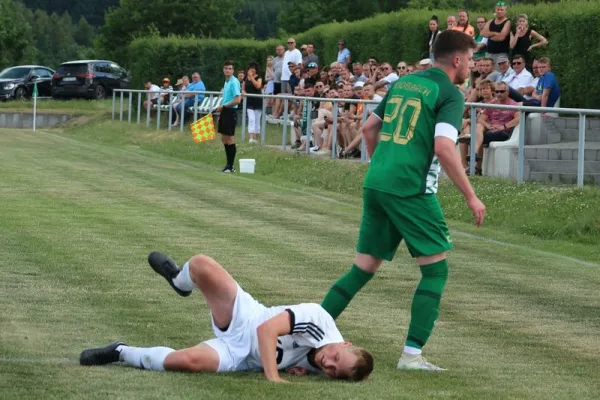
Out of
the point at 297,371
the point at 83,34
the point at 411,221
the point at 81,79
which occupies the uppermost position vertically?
the point at 83,34

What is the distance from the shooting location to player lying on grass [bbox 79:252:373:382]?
7461mm

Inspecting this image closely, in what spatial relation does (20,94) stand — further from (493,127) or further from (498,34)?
(493,127)

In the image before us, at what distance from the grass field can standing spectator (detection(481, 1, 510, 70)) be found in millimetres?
4839

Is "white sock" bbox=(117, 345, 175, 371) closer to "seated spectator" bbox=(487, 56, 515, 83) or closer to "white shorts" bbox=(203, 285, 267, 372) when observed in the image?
"white shorts" bbox=(203, 285, 267, 372)

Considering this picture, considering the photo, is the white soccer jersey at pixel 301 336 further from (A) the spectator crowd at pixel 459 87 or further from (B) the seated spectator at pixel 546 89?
(B) the seated spectator at pixel 546 89

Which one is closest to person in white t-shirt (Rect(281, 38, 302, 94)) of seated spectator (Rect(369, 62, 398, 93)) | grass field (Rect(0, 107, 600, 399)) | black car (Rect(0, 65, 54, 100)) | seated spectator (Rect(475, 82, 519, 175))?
seated spectator (Rect(369, 62, 398, 93))

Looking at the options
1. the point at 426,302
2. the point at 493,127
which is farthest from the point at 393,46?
the point at 426,302

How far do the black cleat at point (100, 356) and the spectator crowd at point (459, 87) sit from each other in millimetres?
9502

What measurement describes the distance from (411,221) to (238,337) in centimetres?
123

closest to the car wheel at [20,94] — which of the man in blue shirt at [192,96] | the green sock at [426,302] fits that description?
the man in blue shirt at [192,96]

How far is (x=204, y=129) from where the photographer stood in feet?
95.7

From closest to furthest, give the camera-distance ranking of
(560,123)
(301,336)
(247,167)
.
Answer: (301,336)
(560,123)
(247,167)

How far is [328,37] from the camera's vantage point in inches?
1459

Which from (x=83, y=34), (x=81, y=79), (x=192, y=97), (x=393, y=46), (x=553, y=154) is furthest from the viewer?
(x=83, y=34)
